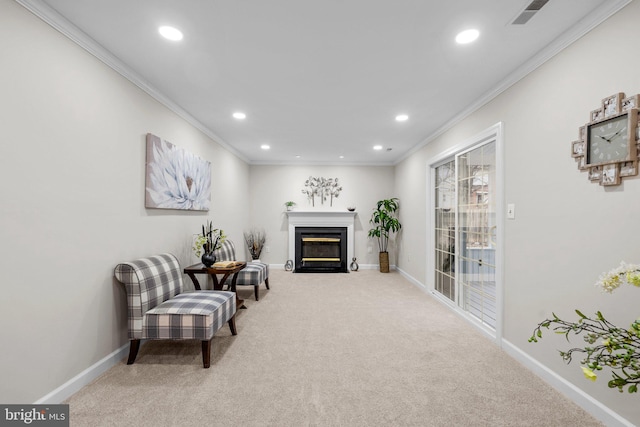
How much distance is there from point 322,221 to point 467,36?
472 cm

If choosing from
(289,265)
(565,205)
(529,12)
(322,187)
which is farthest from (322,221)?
(529,12)

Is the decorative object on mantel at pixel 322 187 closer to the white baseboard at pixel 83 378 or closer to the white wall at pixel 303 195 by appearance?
the white wall at pixel 303 195

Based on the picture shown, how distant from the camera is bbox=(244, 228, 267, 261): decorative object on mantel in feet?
19.3

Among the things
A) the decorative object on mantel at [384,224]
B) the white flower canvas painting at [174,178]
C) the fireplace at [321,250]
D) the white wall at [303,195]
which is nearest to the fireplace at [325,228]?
the fireplace at [321,250]

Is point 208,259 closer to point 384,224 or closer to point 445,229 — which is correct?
point 445,229

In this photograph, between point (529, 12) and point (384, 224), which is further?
point (384, 224)

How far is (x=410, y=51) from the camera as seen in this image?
2215mm

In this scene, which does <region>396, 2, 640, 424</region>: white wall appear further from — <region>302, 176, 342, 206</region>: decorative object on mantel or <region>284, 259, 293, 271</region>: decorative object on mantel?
<region>284, 259, 293, 271</region>: decorative object on mantel

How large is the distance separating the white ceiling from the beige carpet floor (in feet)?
7.99

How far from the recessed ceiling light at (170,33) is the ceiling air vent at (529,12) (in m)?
2.25

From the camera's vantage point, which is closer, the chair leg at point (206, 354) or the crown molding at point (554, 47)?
the crown molding at point (554, 47)

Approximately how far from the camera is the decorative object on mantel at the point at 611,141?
158cm

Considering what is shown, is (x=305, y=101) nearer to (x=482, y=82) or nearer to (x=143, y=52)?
(x=143, y=52)

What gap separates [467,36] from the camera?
6.63ft
